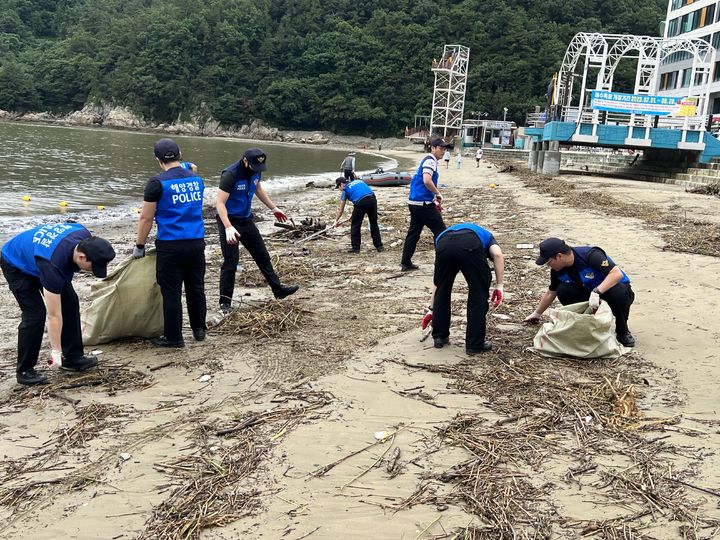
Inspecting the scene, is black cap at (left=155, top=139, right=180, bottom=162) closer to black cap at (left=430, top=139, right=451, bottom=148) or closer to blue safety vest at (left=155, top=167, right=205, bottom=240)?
blue safety vest at (left=155, top=167, right=205, bottom=240)

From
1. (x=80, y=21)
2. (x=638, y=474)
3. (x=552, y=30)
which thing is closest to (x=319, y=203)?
(x=638, y=474)

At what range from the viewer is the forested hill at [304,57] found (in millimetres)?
89312

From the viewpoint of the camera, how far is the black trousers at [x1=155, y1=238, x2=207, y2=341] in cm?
504

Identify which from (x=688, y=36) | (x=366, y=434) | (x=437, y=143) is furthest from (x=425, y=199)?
(x=688, y=36)

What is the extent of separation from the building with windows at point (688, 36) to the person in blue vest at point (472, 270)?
44753 mm

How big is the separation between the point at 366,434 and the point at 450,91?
252 feet

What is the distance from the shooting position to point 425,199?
8.12m

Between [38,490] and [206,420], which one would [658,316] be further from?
[38,490]

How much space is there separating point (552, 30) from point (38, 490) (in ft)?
334

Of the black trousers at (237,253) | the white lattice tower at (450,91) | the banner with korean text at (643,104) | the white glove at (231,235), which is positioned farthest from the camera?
the white lattice tower at (450,91)

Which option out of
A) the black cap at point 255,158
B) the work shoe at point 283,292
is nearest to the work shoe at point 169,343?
the work shoe at point 283,292

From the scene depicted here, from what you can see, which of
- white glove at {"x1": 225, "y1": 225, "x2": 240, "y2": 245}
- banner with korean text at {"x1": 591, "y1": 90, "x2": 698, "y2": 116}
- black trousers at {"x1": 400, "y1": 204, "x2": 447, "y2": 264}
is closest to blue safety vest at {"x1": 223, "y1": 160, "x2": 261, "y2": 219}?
white glove at {"x1": 225, "y1": 225, "x2": 240, "y2": 245}

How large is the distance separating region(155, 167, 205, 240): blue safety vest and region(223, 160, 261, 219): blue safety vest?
104 cm

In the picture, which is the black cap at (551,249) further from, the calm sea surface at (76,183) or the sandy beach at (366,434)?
the calm sea surface at (76,183)
